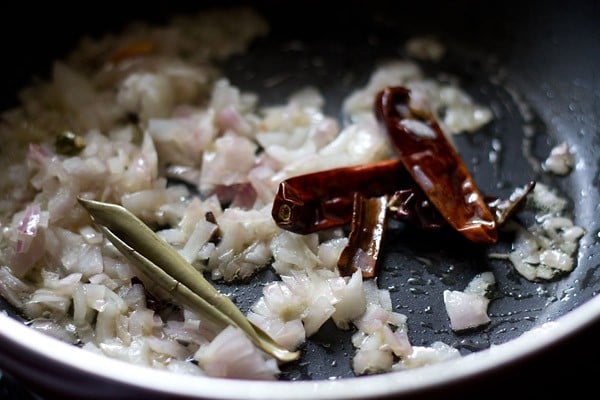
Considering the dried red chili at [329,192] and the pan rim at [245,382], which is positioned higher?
the pan rim at [245,382]

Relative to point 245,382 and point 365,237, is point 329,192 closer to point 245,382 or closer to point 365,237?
point 365,237

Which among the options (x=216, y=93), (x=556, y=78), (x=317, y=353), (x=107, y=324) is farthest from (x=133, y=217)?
(x=556, y=78)

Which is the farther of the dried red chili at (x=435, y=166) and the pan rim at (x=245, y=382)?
the dried red chili at (x=435, y=166)

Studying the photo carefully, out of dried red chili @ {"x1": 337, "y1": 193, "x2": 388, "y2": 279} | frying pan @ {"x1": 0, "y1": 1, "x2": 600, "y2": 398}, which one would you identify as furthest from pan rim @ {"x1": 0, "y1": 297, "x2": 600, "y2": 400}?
dried red chili @ {"x1": 337, "y1": 193, "x2": 388, "y2": 279}

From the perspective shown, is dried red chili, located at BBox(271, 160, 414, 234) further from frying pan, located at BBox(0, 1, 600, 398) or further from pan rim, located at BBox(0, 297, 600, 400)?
pan rim, located at BBox(0, 297, 600, 400)

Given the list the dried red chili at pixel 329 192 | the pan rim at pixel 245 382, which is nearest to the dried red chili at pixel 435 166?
the dried red chili at pixel 329 192

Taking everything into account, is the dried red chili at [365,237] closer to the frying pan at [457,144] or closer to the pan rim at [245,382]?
the frying pan at [457,144]
